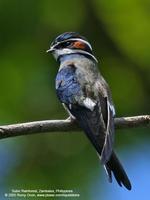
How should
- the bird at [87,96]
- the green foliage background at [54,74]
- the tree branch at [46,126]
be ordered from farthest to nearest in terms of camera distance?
the green foliage background at [54,74], the bird at [87,96], the tree branch at [46,126]

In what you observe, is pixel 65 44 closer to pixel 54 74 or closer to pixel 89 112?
pixel 54 74

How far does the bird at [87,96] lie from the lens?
431cm

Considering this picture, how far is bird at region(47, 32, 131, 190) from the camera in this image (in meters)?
4.31

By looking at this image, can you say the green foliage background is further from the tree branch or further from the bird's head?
the tree branch

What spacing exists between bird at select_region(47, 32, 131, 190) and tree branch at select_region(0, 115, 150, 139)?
10 centimetres

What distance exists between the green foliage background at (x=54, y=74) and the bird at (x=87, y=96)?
0.89 feet

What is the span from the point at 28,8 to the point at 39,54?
300 mm

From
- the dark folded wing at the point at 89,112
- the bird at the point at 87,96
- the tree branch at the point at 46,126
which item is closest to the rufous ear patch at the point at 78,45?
the bird at the point at 87,96

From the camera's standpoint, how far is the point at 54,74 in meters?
5.63

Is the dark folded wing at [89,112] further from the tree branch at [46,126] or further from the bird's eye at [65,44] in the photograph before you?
the bird's eye at [65,44]

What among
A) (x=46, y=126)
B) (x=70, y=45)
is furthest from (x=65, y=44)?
(x=46, y=126)

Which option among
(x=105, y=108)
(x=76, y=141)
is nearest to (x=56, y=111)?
(x=76, y=141)

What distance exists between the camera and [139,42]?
222 inches

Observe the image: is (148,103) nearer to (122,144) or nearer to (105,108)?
(122,144)
